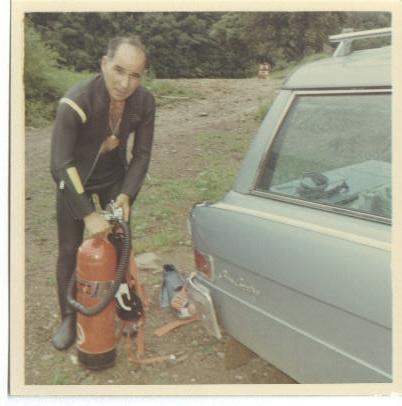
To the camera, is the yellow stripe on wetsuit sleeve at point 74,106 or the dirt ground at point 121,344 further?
the dirt ground at point 121,344

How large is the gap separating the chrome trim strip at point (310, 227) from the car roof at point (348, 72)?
1.65ft

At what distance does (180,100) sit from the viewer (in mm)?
4613

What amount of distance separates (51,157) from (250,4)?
113 centimetres

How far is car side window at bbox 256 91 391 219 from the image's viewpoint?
1839 mm

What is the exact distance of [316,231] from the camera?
5.79 ft

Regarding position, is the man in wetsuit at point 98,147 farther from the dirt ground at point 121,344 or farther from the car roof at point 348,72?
the car roof at point 348,72

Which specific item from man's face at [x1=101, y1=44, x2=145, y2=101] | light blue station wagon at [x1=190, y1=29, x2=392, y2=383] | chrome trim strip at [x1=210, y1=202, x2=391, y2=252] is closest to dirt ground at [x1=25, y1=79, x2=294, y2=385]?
man's face at [x1=101, y1=44, x2=145, y2=101]

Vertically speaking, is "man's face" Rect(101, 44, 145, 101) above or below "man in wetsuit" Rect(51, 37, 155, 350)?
above

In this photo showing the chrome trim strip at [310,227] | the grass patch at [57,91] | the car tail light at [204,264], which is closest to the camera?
the chrome trim strip at [310,227]

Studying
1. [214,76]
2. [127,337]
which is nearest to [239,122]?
[214,76]

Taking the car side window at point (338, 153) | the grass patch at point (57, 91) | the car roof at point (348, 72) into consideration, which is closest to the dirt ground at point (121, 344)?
the grass patch at point (57, 91)

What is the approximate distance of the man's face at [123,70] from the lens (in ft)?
7.77

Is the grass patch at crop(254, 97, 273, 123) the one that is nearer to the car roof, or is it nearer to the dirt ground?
the dirt ground

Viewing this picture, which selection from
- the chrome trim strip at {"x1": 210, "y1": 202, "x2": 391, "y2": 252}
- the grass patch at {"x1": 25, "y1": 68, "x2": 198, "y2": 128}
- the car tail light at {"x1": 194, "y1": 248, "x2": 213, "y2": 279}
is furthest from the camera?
the grass patch at {"x1": 25, "y1": 68, "x2": 198, "y2": 128}
